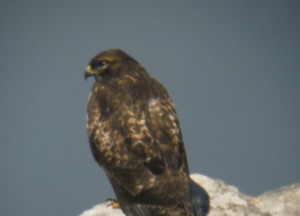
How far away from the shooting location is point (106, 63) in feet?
49.3

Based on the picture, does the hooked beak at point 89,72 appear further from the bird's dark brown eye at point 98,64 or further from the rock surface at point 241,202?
the rock surface at point 241,202

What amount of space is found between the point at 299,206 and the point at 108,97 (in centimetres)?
478

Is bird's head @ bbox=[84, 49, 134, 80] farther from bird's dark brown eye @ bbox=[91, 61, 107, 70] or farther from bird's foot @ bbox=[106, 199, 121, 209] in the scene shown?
bird's foot @ bbox=[106, 199, 121, 209]

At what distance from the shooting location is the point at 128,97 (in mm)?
13406

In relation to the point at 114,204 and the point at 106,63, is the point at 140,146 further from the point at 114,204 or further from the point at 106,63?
the point at 106,63

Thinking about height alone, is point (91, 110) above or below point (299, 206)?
above

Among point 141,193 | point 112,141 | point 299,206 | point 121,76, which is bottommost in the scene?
point 299,206

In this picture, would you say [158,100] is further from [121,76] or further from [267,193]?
[267,193]

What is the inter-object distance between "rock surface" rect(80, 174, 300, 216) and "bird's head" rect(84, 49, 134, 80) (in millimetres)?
3132

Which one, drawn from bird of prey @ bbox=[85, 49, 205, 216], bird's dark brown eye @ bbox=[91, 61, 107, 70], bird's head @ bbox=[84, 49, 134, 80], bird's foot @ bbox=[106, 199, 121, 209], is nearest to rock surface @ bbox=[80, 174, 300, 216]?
bird's foot @ bbox=[106, 199, 121, 209]

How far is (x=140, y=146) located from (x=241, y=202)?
10.1 feet

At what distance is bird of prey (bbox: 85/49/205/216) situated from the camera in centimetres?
1200

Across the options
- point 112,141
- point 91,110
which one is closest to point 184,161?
point 112,141

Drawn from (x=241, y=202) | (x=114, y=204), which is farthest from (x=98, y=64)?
(x=241, y=202)
